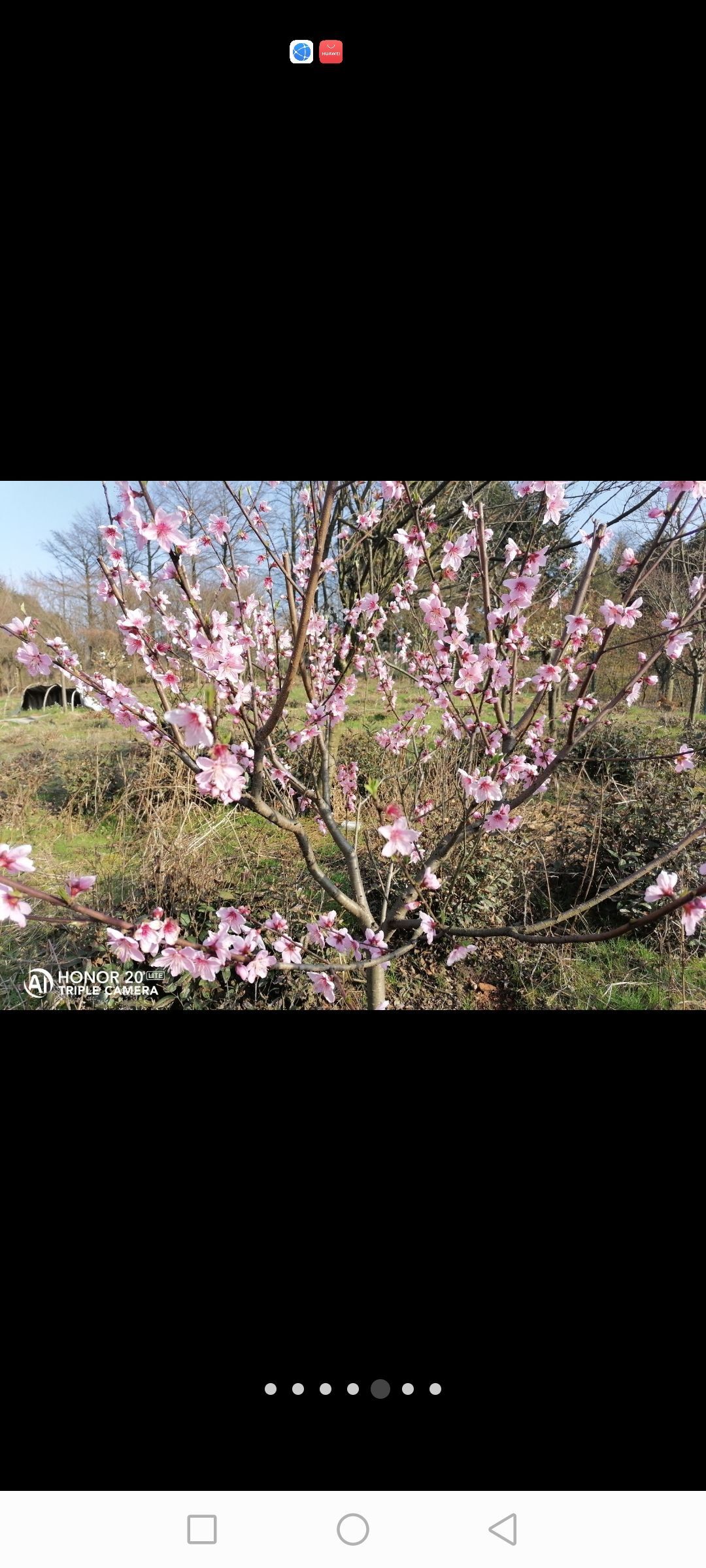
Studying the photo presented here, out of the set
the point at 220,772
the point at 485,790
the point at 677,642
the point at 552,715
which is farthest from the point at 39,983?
the point at 677,642

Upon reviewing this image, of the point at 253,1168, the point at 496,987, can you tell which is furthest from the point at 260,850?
the point at 253,1168

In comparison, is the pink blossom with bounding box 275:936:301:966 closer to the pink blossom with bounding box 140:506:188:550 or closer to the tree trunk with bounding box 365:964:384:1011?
the tree trunk with bounding box 365:964:384:1011

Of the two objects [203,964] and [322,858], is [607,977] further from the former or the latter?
[203,964]

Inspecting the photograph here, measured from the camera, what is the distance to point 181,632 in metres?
1.03

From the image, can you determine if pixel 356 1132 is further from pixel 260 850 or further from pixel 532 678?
pixel 532 678

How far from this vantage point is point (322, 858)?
1294 mm
